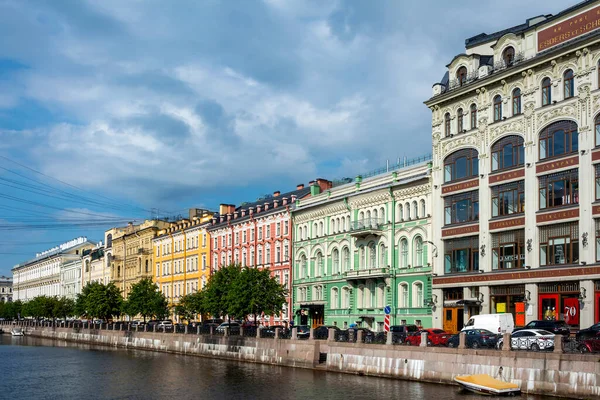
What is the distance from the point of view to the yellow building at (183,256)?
97.4 metres

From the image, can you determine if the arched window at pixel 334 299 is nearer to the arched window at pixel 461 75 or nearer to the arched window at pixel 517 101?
the arched window at pixel 461 75

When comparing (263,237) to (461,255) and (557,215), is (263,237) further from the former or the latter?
(557,215)

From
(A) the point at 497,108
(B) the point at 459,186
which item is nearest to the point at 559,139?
(A) the point at 497,108

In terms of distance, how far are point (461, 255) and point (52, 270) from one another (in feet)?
427

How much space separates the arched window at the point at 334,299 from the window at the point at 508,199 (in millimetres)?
21795

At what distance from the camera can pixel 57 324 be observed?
111 metres

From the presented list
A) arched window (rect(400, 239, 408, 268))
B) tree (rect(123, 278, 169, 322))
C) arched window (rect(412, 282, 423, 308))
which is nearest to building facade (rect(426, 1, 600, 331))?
arched window (rect(412, 282, 423, 308))

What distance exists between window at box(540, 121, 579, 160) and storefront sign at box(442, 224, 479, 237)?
24.9ft

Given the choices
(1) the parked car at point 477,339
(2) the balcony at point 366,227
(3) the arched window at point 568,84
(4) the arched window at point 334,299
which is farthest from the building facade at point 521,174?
(4) the arched window at point 334,299

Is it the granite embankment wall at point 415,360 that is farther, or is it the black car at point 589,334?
the black car at point 589,334

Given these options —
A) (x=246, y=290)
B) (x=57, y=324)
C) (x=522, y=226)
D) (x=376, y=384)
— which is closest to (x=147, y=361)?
(x=246, y=290)

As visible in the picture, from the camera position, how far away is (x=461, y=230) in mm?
55906

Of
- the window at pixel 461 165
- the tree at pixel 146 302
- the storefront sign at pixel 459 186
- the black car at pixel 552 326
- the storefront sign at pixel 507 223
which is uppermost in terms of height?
the window at pixel 461 165

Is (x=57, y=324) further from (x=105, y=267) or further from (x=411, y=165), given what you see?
(x=411, y=165)
